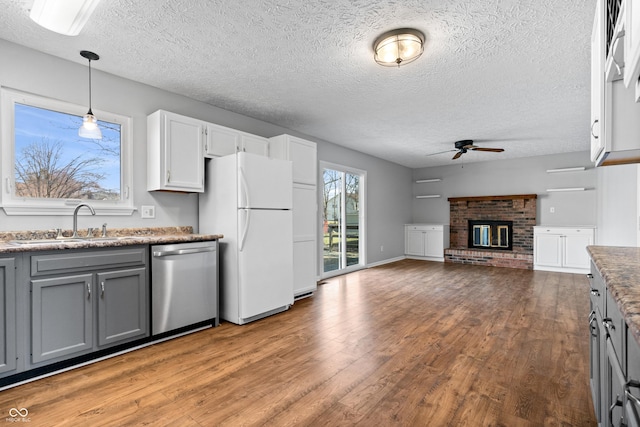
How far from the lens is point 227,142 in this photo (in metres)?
3.79

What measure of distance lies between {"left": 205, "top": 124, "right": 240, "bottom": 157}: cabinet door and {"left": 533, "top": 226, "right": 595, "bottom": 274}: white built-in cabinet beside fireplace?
6.13 metres

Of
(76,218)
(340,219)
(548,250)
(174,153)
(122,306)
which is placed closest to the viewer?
(122,306)

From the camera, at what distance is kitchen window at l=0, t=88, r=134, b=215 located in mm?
2549

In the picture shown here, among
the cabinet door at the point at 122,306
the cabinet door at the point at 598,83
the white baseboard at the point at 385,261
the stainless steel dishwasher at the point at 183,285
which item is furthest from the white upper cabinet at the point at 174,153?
the white baseboard at the point at 385,261

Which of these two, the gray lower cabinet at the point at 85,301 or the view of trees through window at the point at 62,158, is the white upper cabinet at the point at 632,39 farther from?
the view of trees through window at the point at 62,158

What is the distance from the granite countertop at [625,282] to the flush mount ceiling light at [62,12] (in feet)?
8.90

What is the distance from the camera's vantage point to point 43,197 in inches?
106

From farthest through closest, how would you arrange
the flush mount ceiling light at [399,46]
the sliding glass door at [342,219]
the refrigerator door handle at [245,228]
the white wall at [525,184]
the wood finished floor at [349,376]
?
the white wall at [525,184] < the sliding glass door at [342,219] < the refrigerator door handle at [245,228] < the flush mount ceiling light at [399,46] < the wood finished floor at [349,376]

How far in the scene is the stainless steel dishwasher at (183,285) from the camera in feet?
9.32

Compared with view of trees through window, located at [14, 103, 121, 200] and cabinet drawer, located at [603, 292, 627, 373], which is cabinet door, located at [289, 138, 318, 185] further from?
cabinet drawer, located at [603, 292, 627, 373]

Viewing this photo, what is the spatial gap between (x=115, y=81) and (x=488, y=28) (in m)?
3.24

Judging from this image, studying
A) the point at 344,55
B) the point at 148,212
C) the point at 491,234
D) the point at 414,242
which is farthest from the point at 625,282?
the point at 414,242

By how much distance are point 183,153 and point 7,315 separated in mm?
1898

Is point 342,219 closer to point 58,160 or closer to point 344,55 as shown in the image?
point 344,55
